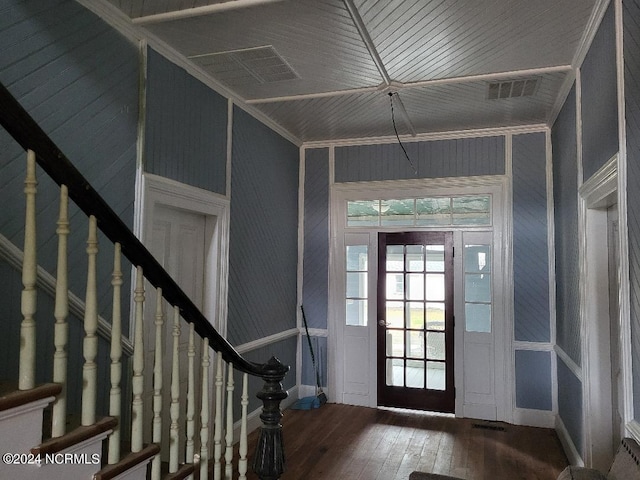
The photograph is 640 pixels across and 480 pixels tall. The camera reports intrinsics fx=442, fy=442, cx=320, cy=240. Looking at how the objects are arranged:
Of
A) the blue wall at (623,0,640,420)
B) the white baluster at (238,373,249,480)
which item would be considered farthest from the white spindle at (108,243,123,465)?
the blue wall at (623,0,640,420)

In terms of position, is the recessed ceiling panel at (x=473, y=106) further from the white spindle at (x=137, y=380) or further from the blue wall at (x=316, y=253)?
the white spindle at (x=137, y=380)

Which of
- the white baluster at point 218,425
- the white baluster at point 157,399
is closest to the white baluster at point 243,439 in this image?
the white baluster at point 218,425

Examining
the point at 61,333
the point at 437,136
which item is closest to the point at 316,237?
the point at 437,136

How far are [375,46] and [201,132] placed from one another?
4.79ft

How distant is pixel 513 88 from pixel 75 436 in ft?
12.7

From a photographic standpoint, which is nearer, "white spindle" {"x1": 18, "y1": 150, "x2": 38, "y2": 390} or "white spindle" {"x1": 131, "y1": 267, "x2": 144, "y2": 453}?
"white spindle" {"x1": 18, "y1": 150, "x2": 38, "y2": 390}

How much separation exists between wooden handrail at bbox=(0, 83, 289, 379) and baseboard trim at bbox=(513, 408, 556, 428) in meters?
3.60

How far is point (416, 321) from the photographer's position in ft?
16.2

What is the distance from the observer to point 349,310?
5.20 meters

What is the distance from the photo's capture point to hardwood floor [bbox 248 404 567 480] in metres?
3.40

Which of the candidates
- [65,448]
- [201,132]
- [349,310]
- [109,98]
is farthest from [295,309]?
[65,448]

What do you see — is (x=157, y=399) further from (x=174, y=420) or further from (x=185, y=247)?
(x=185, y=247)

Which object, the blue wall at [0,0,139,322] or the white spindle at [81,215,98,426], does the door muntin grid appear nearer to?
the blue wall at [0,0,139,322]

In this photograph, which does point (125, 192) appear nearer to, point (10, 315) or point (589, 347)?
point (10, 315)
